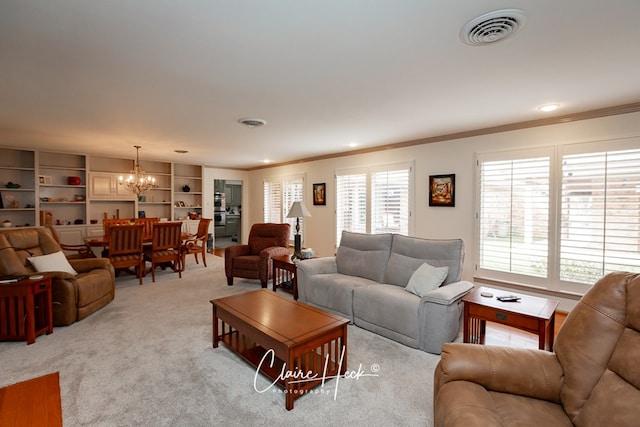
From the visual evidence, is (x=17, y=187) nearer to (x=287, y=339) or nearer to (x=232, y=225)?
(x=232, y=225)

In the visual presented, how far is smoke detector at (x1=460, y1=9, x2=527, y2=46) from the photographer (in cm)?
169

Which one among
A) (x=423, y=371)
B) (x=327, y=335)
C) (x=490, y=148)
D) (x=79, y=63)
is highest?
(x=79, y=63)

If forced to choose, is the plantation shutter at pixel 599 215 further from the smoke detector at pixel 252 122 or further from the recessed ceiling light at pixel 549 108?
the smoke detector at pixel 252 122

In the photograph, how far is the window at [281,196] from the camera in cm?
731

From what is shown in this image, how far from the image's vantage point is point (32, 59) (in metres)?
2.22

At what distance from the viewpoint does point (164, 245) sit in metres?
5.25

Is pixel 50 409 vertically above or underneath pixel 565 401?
underneath

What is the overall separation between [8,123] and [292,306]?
4.52m

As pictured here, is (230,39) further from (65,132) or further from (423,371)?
(65,132)

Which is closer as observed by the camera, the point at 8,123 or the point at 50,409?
the point at 50,409

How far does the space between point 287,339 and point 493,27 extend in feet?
7.74

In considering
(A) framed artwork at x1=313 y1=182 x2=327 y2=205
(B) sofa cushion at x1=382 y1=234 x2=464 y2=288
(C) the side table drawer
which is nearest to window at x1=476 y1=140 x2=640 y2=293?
(B) sofa cushion at x1=382 y1=234 x2=464 y2=288

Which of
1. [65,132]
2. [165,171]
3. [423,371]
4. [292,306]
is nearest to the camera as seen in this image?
[423,371]

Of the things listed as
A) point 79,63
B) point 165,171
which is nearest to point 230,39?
point 79,63
